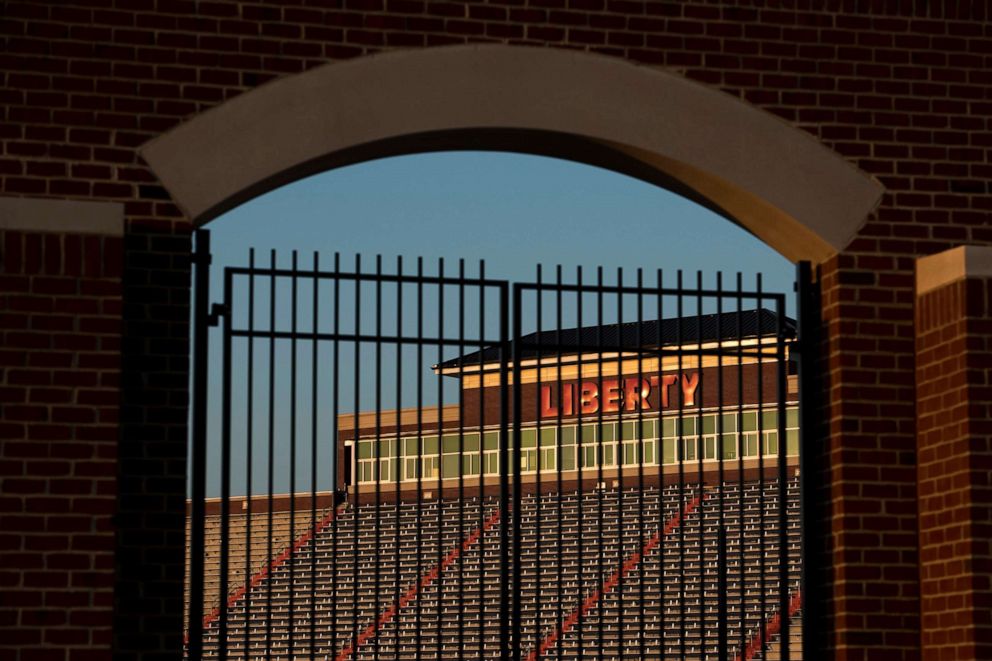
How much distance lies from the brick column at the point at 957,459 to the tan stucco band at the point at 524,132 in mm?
646

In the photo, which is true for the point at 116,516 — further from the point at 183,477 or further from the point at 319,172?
the point at 319,172

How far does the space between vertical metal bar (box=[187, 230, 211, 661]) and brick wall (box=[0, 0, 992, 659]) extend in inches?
4.9

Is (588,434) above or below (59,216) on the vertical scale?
above

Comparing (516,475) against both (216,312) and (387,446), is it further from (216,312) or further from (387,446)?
(387,446)

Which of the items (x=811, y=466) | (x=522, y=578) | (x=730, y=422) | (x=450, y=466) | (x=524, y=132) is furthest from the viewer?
(x=450, y=466)

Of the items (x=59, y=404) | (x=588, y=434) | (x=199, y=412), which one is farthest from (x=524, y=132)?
(x=588, y=434)

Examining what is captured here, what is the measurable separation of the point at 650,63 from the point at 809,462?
2.12 meters

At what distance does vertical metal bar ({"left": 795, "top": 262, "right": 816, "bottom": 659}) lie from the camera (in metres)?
A: 7.91

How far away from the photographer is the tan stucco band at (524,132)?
7.39m

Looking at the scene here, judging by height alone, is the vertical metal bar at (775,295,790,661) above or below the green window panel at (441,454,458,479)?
below

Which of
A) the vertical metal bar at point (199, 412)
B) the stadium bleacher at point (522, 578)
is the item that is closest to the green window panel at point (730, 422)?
the stadium bleacher at point (522, 578)

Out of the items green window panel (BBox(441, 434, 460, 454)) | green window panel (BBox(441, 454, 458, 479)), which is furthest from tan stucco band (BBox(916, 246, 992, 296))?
green window panel (BBox(441, 454, 458, 479))

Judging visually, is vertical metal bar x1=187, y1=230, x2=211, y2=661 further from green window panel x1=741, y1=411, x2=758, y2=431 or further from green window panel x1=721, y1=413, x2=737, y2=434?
green window panel x1=721, y1=413, x2=737, y2=434

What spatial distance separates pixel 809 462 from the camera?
8078 millimetres
